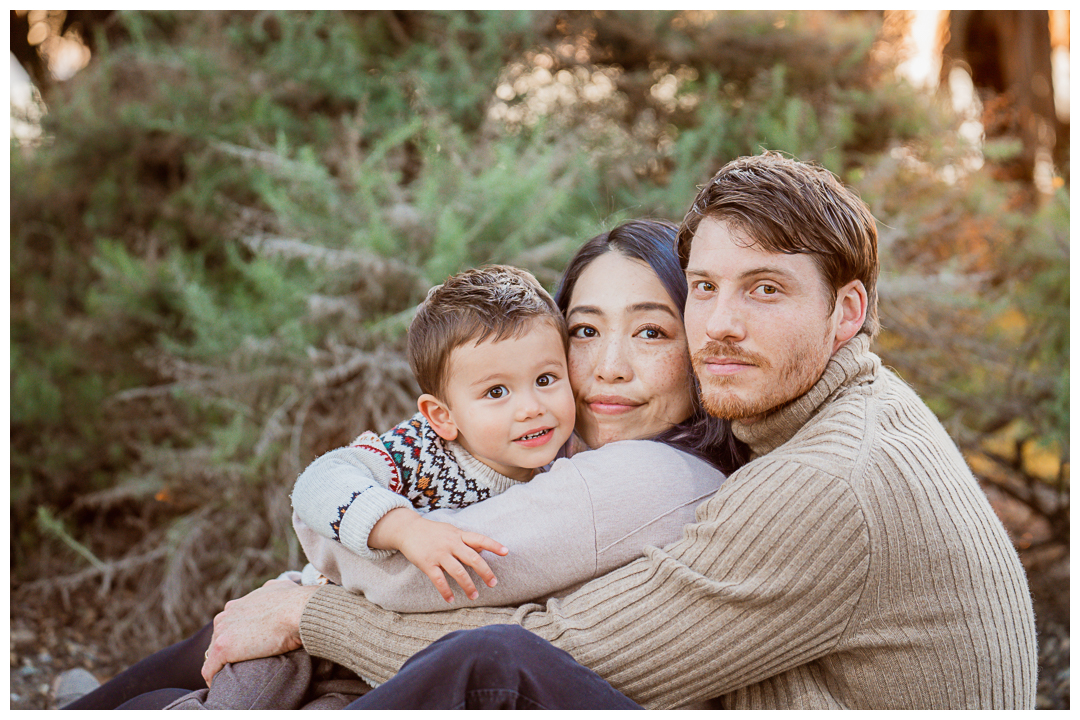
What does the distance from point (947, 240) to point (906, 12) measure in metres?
1.51

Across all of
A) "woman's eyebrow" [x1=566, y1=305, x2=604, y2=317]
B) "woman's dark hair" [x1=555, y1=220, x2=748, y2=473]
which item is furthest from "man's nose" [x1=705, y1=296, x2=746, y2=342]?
"woman's eyebrow" [x1=566, y1=305, x2=604, y2=317]

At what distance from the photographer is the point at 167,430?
4465 millimetres

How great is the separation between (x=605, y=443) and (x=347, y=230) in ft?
7.56

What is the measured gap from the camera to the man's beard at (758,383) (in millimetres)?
1625

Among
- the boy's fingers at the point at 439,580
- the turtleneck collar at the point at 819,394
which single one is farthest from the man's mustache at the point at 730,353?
the boy's fingers at the point at 439,580

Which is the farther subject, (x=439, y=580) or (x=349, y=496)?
(x=349, y=496)

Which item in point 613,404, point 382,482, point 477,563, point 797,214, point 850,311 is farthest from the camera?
point 613,404

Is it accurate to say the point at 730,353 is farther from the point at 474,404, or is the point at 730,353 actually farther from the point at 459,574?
the point at 459,574

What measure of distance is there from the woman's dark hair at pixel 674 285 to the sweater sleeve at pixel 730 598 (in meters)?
0.34

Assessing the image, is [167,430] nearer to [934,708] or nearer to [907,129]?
[934,708]

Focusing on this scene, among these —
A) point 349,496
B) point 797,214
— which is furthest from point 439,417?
point 797,214

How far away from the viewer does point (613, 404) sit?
194 centimetres

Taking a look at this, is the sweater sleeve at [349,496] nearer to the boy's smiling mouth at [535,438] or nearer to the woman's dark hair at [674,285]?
the boy's smiling mouth at [535,438]

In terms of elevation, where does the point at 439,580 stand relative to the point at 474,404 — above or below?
below
